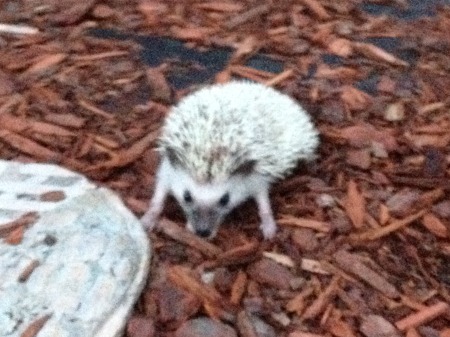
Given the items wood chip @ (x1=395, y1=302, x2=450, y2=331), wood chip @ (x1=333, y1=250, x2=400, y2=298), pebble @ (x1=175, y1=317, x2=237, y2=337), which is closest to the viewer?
pebble @ (x1=175, y1=317, x2=237, y2=337)

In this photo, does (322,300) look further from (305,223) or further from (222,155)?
(222,155)

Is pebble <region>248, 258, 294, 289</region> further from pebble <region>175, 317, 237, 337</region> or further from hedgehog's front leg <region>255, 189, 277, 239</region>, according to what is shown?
pebble <region>175, 317, 237, 337</region>

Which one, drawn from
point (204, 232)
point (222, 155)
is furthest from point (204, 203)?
point (222, 155)

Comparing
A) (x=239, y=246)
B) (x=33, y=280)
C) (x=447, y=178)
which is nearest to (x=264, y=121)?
(x=239, y=246)

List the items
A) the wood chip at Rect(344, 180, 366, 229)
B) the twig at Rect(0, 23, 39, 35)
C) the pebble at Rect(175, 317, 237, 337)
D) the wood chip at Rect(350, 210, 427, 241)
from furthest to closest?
1. the twig at Rect(0, 23, 39, 35)
2. the wood chip at Rect(344, 180, 366, 229)
3. the wood chip at Rect(350, 210, 427, 241)
4. the pebble at Rect(175, 317, 237, 337)

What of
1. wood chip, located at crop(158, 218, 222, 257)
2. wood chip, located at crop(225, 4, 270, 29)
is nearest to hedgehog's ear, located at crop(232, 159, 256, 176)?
wood chip, located at crop(158, 218, 222, 257)

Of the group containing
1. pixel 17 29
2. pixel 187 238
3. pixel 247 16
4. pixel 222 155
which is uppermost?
pixel 222 155

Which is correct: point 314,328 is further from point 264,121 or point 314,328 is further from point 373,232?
point 264,121
